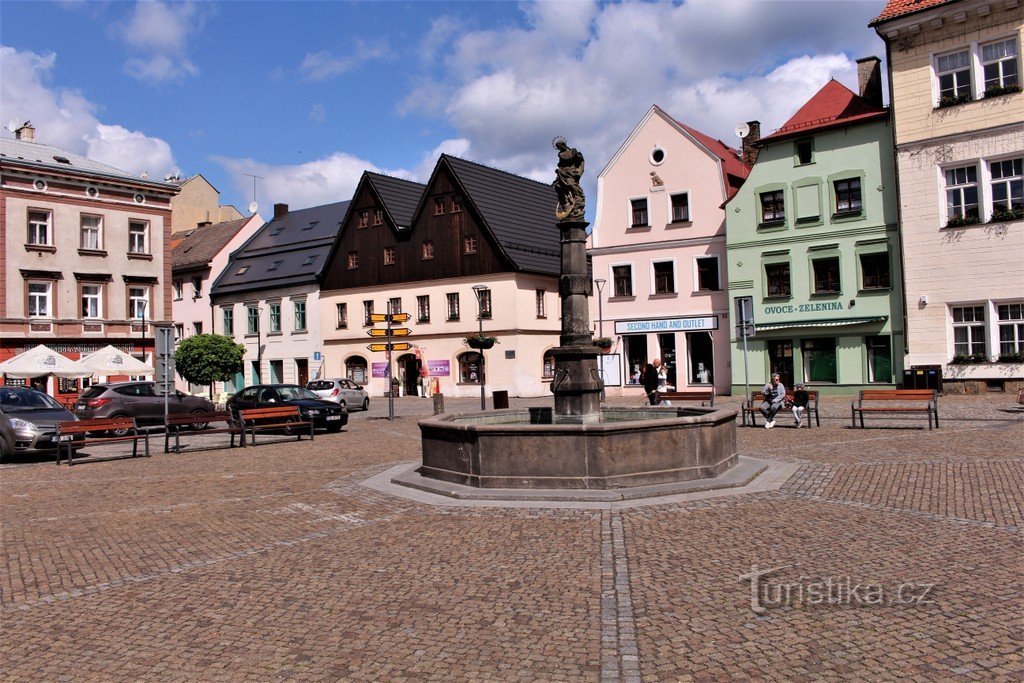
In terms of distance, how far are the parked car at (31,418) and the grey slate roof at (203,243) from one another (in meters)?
38.6

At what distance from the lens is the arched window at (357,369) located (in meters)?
49.5

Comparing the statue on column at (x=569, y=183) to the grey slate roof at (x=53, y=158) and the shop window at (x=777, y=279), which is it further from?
the grey slate roof at (x=53, y=158)

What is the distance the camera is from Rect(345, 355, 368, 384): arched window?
163 ft

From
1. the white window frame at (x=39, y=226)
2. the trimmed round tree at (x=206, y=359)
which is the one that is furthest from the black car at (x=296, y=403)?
the white window frame at (x=39, y=226)

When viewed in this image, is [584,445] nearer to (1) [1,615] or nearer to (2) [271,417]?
(1) [1,615]

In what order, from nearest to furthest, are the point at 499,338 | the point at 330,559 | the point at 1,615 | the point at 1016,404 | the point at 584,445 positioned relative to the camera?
the point at 1,615, the point at 330,559, the point at 584,445, the point at 1016,404, the point at 499,338

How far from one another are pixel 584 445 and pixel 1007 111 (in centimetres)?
2517

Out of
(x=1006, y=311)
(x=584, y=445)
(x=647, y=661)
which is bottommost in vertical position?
(x=647, y=661)

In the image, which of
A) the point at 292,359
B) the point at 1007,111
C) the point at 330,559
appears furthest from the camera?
the point at 292,359

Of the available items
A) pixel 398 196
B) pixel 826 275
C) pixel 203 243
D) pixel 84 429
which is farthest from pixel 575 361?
pixel 203 243

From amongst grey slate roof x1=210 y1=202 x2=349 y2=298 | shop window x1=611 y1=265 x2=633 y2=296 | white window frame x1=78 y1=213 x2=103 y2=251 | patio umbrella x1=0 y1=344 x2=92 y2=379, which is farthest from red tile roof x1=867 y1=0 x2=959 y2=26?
white window frame x1=78 y1=213 x2=103 y2=251

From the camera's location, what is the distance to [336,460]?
1656cm

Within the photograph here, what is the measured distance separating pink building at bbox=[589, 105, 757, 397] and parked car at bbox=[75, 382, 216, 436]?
19.9m

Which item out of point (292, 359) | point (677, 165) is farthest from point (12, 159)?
point (677, 165)
